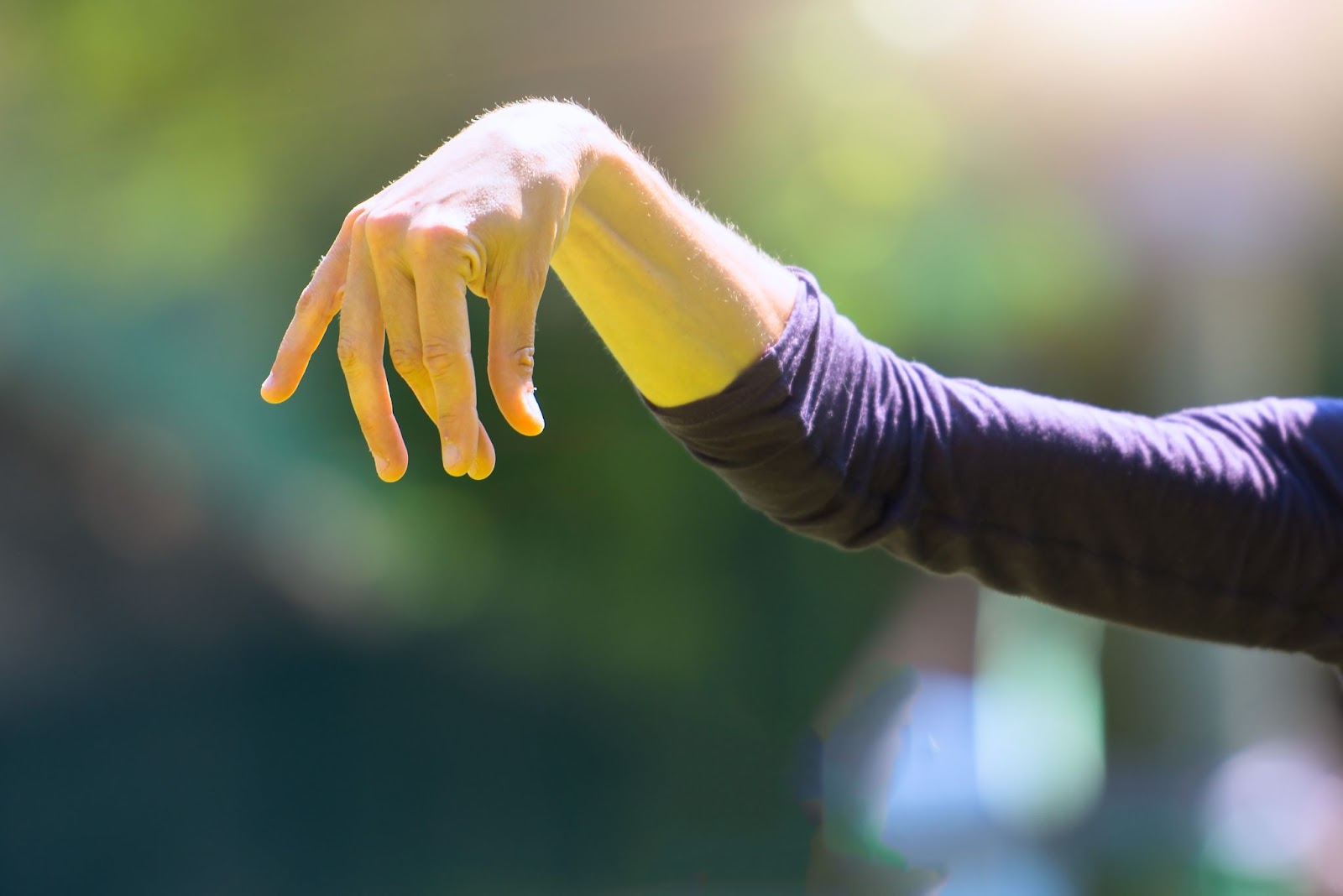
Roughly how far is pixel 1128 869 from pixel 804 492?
3.47m

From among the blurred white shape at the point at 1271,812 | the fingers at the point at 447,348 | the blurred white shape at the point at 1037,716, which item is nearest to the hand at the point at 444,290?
the fingers at the point at 447,348

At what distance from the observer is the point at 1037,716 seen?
4.29 m

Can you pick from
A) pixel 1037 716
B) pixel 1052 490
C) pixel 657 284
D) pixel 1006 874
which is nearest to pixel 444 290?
pixel 657 284

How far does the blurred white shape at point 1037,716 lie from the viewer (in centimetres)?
407

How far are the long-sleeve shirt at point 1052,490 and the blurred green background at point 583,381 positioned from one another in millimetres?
3054

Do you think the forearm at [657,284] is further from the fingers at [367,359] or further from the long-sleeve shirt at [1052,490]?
the fingers at [367,359]

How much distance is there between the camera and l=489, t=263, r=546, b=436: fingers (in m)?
0.78

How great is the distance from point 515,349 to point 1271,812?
398 centimetres

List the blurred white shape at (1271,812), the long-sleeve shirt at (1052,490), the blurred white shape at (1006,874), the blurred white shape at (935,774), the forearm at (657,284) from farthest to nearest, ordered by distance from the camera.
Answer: the blurred white shape at (935,774) → the blurred white shape at (1006,874) → the blurred white shape at (1271,812) → the long-sleeve shirt at (1052,490) → the forearm at (657,284)

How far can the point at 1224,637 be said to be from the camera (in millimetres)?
1239

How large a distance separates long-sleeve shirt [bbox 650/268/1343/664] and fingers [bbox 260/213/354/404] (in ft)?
1.16

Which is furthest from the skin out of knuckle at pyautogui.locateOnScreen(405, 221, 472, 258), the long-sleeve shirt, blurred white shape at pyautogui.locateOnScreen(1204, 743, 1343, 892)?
blurred white shape at pyautogui.locateOnScreen(1204, 743, 1343, 892)

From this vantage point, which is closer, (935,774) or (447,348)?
(447,348)

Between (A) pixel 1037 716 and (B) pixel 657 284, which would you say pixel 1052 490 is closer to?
(B) pixel 657 284
